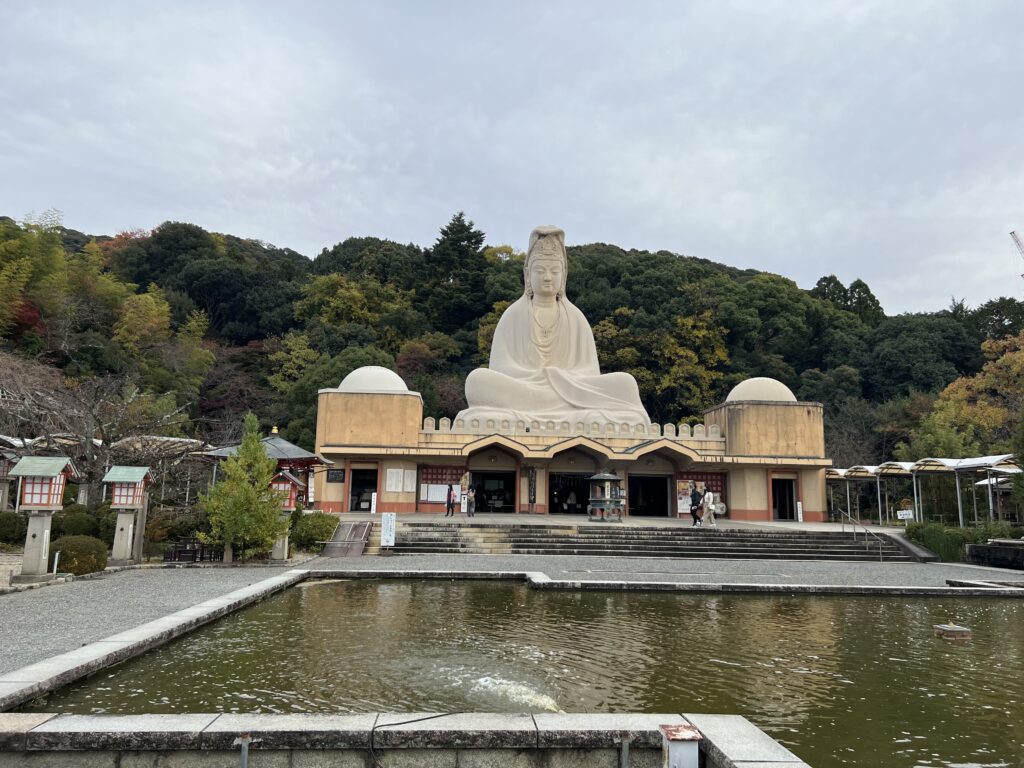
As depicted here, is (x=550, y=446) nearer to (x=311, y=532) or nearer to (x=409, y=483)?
(x=409, y=483)

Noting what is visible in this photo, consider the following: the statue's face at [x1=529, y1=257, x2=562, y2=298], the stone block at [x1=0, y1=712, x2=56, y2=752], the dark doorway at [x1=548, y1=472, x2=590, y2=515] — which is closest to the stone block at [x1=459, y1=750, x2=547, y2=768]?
the stone block at [x1=0, y1=712, x2=56, y2=752]

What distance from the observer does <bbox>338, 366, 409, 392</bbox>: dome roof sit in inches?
931

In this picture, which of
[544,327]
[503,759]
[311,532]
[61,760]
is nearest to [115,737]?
[61,760]

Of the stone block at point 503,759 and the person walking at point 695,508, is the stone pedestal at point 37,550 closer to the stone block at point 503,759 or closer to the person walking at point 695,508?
the stone block at point 503,759

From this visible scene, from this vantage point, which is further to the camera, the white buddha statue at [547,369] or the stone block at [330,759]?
the white buddha statue at [547,369]

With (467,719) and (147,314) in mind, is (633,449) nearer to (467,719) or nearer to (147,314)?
(467,719)

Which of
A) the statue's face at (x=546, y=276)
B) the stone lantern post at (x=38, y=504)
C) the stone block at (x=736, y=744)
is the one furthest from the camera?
the statue's face at (x=546, y=276)

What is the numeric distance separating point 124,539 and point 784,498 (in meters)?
21.1

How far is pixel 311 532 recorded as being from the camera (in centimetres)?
1577

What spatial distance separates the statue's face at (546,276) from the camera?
1066 inches

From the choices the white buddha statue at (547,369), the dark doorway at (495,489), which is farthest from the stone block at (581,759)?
the dark doorway at (495,489)

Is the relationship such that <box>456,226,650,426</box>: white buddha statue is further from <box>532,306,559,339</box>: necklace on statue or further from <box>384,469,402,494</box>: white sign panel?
<box>384,469,402,494</box>: white sign panel

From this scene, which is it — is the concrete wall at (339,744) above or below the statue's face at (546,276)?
below

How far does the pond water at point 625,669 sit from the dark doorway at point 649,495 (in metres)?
16.5
